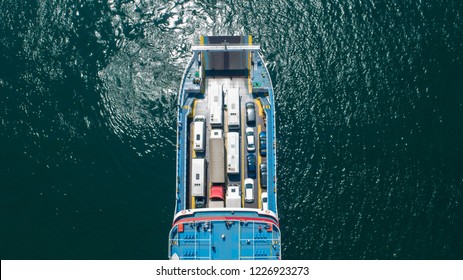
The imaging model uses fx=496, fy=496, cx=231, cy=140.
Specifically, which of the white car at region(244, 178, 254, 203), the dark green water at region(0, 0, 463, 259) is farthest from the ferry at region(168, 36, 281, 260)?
the dark green water at region(0, 0, 463, 259)

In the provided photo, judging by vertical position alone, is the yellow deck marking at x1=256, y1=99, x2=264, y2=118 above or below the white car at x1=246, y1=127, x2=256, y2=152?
above

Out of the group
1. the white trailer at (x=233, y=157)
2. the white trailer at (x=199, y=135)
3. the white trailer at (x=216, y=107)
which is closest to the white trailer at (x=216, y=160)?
the white trailer at (x=233, y=157)

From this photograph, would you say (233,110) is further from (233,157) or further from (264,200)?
(264,200)

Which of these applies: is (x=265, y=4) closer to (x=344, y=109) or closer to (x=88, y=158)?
(x=344, y=109)

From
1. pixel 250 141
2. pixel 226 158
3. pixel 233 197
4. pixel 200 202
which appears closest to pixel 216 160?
pixel 226 158

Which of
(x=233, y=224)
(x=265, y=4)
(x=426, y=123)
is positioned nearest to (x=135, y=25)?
(x=265, y=4)

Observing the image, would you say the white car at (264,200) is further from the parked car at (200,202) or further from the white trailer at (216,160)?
the parked car at (200,202)

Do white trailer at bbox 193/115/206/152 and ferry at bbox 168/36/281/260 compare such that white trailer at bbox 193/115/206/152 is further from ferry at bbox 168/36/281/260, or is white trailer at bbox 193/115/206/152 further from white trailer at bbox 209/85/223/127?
white trailer at bbox 209/85/223/127
